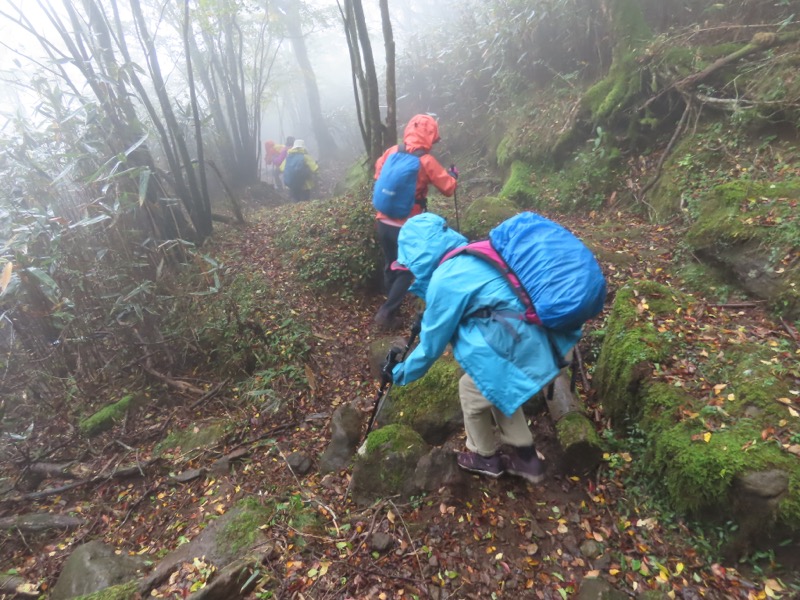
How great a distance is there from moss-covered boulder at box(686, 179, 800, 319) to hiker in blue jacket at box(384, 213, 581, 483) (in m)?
2.29

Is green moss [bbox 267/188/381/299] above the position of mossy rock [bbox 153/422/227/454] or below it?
above

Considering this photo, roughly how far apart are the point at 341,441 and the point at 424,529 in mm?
1250

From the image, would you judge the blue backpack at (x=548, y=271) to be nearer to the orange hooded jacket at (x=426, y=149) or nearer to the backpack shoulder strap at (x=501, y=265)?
the backpack shoulder strap at (x=501, y=265)

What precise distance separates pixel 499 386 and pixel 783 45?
6094 mm

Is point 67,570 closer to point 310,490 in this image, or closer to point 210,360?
point 310,490

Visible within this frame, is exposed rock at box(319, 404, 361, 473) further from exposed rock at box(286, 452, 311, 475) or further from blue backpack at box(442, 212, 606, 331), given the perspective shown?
blue backpack at box(442, 212, 606, 331)

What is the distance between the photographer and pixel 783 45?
5277mm

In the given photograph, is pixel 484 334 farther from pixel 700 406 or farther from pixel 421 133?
pixel 421 133

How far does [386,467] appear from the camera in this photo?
133 inches

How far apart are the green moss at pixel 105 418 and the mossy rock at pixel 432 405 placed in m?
3.24

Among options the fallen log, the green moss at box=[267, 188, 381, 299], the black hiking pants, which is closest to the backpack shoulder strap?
the fallen log

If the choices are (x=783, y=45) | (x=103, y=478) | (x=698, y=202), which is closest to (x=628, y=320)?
(x=698, y=202)

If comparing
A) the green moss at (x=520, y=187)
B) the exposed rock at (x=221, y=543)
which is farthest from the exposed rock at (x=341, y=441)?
the green moss at (x=520, y=187)

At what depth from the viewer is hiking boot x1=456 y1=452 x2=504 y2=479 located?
3.29 m
